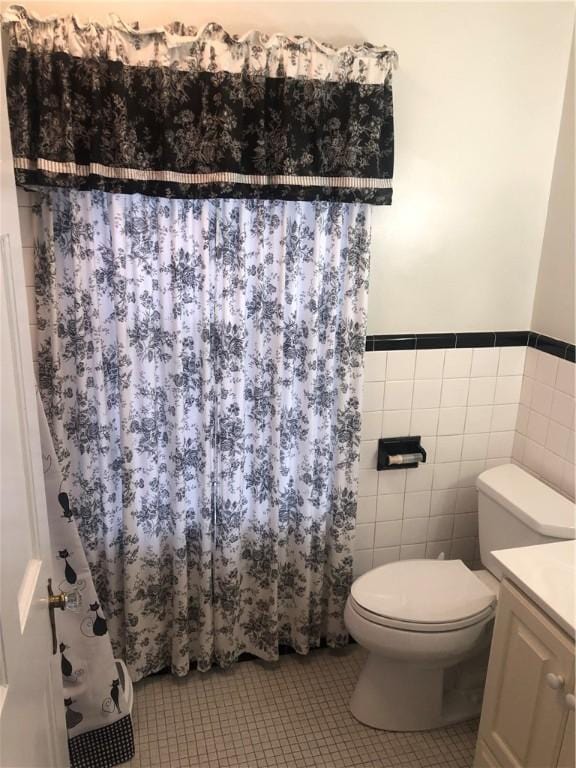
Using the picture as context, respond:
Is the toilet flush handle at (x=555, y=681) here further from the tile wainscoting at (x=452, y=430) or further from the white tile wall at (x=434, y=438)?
the white tile wall at (x=434, y=438)

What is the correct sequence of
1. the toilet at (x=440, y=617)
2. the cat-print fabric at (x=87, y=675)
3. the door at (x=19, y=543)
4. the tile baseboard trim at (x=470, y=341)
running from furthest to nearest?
the tile baseboard trim at (x=470, y=341), the toilet at (x=440, y=617), the cat-print fabric at (x=87, y=675), the door at (x=19, y=543)

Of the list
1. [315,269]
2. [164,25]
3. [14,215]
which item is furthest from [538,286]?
[14,215]

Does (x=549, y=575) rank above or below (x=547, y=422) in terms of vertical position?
below

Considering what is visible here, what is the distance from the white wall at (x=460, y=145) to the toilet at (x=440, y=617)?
0.70 m

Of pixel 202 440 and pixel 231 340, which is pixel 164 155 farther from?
pixel 202 440

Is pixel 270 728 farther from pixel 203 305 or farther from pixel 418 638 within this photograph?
pixel 203 305

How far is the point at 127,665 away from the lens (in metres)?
2.36

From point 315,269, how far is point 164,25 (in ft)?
2.81

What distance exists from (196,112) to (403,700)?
2.05 metres

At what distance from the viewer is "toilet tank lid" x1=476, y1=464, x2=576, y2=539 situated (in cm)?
209

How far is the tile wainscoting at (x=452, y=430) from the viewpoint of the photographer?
7.86ft

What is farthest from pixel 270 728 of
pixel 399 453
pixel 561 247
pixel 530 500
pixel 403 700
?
pixel 561 247

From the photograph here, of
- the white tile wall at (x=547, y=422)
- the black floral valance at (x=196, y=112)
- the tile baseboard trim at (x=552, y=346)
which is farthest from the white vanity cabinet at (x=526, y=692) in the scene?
the black floral valance at (x=196, y=112)

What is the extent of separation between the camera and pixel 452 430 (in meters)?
2.55
